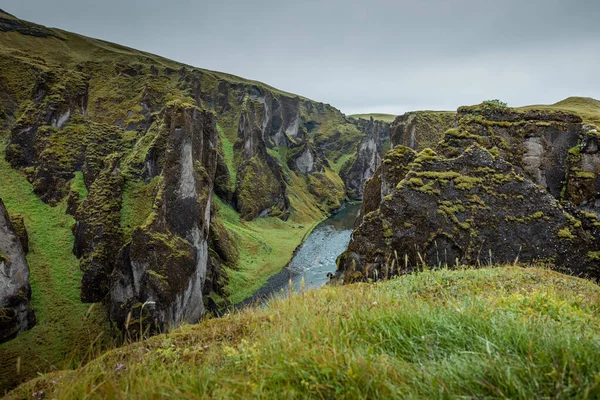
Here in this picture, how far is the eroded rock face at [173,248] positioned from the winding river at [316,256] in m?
6.98

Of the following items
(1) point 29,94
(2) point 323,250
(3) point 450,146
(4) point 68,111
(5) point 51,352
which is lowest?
(2) point 323,250

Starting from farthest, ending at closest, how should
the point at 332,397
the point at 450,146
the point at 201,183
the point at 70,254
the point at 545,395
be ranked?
1. the point at 201,183
2. the point at 70,254
3. the point at 450,146
4. the point at 332,397
5. the point at 545,395

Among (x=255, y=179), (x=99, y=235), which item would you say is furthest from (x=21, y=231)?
(x=255, y=179)

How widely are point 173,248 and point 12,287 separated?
11774mm

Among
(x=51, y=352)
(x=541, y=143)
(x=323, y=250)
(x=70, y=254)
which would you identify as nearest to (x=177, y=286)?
(x=51, y=352)

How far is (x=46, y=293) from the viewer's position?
27969mm

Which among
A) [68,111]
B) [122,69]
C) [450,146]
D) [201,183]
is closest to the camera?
[450,146]

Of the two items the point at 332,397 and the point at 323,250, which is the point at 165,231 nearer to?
the point at 332,397

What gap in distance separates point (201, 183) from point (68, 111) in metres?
22.6

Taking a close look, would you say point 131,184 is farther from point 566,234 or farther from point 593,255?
point 593,255

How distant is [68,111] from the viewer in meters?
44.2

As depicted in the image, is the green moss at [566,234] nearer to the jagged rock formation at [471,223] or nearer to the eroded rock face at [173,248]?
the jagged rock formation at [471,223]

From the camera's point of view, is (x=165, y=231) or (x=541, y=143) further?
(x=165, y=231)

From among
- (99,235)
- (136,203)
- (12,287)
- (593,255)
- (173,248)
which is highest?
(593,255)
